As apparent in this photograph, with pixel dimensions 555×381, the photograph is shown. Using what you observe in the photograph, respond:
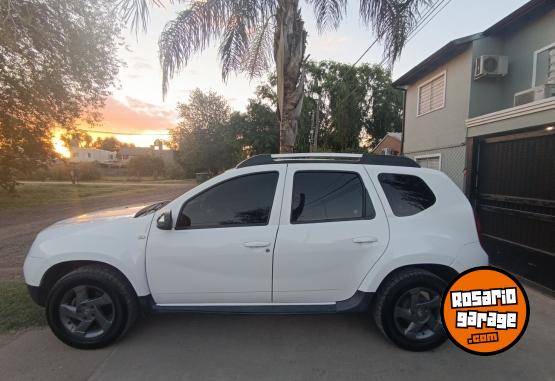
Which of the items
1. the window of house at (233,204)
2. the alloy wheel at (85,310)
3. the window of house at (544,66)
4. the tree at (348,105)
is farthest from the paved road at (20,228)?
the tree at (348,105)

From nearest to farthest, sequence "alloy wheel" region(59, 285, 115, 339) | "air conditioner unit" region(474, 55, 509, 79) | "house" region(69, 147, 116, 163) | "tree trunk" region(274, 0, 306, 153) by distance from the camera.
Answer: "alloy wheel" region(59, 285, 115, 339) → "tree trunk" region(274, 0, 306, 153) → "air conditioner unit" region(474, 55, 509, 79) → "house" region(69, 147, 116, 163)

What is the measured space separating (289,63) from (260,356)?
5.29m

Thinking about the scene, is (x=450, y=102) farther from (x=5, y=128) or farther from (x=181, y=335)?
(x=5, y=128)

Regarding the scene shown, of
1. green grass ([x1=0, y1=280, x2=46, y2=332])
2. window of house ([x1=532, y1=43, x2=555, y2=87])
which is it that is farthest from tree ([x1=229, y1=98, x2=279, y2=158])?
green grass ([x1=0, y1=280, x2=46, y2=332])

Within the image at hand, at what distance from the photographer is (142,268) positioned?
3.09m

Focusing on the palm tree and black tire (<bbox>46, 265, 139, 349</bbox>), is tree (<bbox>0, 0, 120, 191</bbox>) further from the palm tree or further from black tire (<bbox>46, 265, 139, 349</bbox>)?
black tire (<bbox>46, 265, 139, 349</bbox>)

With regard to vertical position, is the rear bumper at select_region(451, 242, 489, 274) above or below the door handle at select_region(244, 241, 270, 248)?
below

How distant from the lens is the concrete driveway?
2807 mm

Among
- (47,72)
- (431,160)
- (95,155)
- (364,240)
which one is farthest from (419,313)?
(95,155)

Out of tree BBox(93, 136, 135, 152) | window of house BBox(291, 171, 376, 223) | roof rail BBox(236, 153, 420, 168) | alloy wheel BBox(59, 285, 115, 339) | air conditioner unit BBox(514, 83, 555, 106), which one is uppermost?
tree BBox(93, 136, 135, 152)

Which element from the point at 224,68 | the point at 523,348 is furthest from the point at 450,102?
the point at 523,348

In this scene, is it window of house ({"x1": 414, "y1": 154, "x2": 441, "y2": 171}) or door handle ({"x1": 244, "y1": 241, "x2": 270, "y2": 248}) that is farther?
window of house ({"x1": 414, "y1": 154, "x2": 441, "y2": 171})

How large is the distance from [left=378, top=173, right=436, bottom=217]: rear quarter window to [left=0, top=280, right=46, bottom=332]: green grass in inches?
154

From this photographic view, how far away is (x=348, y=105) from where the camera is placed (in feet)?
97.8
